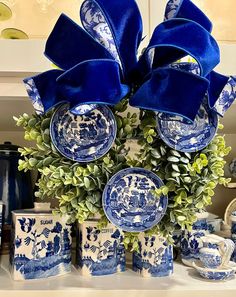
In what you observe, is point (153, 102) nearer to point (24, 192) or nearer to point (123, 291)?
point (123, 291)

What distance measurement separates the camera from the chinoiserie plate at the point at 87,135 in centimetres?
57

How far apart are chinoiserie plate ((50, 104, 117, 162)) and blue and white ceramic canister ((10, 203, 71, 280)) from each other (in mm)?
159

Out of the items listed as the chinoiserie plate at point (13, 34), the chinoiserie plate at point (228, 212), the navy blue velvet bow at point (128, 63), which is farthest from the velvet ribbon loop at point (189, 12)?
the chinoiserie plate at point (228, 212)

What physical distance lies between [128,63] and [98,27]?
2.8 inches

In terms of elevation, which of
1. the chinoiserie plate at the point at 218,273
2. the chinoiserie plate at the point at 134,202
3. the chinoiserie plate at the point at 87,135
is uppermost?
the chinoiserie plate at the point at 87,135

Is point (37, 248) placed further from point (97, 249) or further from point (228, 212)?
point (228, 212)

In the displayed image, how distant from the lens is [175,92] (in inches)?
19.3

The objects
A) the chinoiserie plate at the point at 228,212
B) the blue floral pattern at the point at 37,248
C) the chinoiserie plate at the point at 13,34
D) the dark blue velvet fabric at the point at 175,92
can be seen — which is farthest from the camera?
the chinoiserie plate at the point at 228,212

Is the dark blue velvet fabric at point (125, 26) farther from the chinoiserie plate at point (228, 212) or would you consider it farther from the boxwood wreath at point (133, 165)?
the chinoiserie plate at point (228, 212)

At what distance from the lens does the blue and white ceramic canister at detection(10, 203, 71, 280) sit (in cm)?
65

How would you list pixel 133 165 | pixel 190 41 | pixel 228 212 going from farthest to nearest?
pixel 228 212 < pixel 133 165 < pixel 190 41

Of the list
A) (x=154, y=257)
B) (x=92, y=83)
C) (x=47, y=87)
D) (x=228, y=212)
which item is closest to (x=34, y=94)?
(x=47, y=87)

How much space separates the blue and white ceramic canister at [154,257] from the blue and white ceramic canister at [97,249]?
5 cm

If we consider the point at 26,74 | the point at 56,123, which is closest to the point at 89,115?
the point at 56,123
